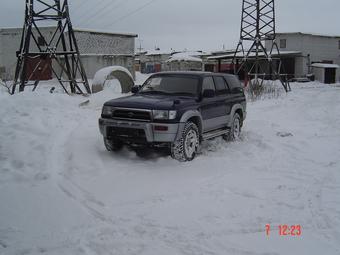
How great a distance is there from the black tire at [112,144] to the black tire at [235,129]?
2928mm

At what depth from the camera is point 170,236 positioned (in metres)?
4.11

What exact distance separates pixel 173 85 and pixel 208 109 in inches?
35.9

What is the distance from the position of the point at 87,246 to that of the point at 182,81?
4.94 m

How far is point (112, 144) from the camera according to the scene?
7.50 metres

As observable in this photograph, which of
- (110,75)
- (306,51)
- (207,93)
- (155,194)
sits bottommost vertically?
(155,194)

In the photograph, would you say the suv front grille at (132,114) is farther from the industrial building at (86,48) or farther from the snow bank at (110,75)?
the industrial building at (86,48)

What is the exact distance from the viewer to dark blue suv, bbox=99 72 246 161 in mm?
6785

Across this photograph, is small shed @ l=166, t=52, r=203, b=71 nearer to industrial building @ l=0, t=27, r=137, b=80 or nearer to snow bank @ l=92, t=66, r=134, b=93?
industrial building @ l=0, t=27, r=137, b=80

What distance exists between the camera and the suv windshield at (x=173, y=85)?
7.95m

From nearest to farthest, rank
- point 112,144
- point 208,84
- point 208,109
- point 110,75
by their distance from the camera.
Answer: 1. point 112,144
2. point 208,109
3. point 208,84
4. point 110,75

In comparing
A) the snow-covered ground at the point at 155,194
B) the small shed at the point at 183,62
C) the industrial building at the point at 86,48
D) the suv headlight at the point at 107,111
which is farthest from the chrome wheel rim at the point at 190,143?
the small shed at the point at 183,62

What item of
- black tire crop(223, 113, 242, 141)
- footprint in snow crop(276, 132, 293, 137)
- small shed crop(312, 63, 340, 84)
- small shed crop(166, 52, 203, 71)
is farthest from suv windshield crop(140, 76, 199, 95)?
small shed crop(166, 52, 203, 71)

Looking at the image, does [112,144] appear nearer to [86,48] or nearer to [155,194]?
[155,194]

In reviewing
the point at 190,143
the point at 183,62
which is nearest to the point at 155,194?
the point at 190,143
